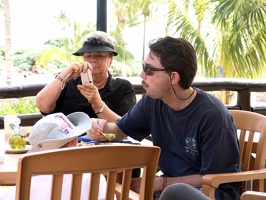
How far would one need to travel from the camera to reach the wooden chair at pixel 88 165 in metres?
1.78

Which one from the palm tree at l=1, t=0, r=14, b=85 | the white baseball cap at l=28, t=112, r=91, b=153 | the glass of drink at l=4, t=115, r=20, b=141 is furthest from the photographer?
the palm tree at l=1, t=0, r=14, b=85

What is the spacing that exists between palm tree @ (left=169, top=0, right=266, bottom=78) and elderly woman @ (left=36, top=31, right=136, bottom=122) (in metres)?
8.21

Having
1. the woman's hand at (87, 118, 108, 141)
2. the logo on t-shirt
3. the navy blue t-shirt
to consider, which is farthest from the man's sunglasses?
the woman's hand at (87, 118, 108, 141)

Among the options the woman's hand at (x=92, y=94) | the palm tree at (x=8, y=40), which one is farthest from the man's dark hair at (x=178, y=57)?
the palm tree at (x=8, y=40)

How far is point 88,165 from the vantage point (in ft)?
6.21

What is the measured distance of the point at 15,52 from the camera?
23.1m

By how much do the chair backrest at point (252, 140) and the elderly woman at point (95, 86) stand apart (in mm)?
784

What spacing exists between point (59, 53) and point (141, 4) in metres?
3.22

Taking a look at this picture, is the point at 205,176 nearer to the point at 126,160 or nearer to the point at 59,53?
the point at 126,160

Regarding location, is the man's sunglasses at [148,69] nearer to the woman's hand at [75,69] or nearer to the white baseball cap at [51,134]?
the white baseball cap at [51,134]

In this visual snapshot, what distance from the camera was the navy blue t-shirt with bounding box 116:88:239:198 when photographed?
8.30ft

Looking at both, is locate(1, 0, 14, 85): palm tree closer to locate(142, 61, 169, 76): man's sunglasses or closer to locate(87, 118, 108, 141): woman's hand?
locate(87, 118, 108, 141): woman's hand

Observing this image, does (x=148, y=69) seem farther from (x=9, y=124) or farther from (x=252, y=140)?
(x=9, y=124)

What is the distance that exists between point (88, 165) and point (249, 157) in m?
1.37
